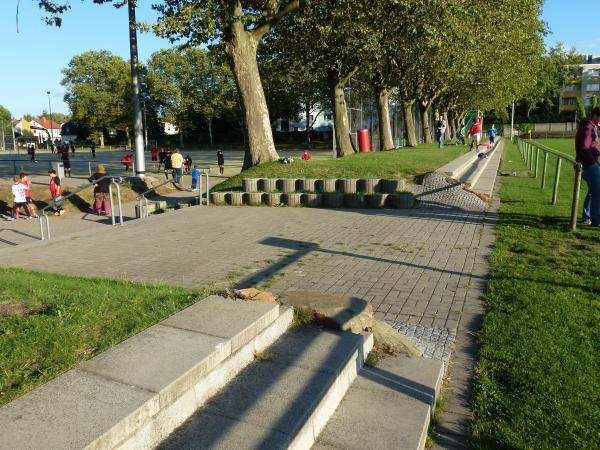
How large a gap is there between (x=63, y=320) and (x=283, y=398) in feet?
6.34

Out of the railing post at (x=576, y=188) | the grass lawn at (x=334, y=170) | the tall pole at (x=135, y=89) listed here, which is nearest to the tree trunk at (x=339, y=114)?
the grass lawn at (x=334, y=170)

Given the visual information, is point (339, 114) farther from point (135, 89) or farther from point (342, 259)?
point (342, 259)

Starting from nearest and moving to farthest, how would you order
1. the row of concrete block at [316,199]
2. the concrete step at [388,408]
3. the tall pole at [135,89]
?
1. the concrete step at [388,408]
2. the row of concrete block at [316,199]
3. the tall pole at [135,89]

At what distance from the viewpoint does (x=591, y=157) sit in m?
8.88

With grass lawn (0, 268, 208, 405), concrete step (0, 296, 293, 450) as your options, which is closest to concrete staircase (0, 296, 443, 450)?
concrete step (0, 296, 293, 450)

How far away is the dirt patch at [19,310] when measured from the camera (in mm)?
4176

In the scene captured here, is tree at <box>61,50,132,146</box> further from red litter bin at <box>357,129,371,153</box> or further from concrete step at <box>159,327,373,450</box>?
concrete step at <box>159,327,373,450</box>

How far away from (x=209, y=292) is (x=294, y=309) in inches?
35.0

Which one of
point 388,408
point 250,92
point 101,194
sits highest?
point 250,92

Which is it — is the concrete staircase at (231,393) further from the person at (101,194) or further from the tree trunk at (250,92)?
the tree trunk at (250,92)

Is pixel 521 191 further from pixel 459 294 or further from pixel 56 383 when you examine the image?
pixel 56 383

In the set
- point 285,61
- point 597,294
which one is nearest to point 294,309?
point 597,294

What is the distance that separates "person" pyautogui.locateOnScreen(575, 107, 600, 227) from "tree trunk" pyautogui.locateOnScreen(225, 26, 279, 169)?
33.3ft

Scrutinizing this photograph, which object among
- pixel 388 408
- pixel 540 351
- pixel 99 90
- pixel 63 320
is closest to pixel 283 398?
pixel 388 408
